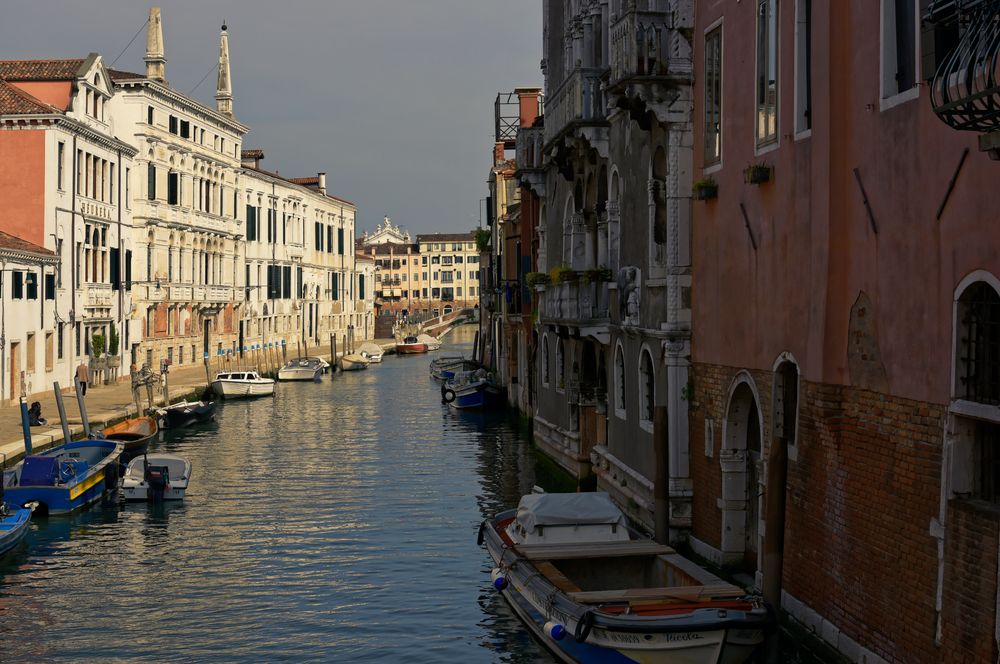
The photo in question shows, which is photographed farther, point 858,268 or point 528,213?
point 528,213

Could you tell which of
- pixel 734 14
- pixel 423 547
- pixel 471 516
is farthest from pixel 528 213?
pixel 734 14

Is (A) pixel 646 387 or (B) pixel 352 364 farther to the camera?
(B) pixel 352 364

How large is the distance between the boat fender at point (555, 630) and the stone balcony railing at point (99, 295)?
30384 mm

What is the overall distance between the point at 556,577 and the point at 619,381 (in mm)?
6764

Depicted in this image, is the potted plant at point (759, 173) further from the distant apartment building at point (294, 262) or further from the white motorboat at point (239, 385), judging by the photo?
the distant apartment building at point (294, 262)

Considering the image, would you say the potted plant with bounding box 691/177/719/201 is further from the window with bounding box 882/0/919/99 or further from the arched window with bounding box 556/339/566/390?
the arched window with bounding box 556/339/566/390

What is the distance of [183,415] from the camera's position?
34531 millimetres

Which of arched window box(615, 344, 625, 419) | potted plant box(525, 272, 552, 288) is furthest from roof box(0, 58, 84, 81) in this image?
arched window box(615, 344, 625, 419)

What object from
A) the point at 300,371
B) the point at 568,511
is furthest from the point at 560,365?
the point at 300,371

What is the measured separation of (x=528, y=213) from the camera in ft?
111

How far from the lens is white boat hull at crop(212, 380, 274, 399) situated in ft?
145

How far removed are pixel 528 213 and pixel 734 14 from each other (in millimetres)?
20263

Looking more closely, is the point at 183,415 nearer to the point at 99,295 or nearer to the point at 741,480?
the point at 99,295

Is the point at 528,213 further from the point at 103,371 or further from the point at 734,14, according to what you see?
the point at 734,14
